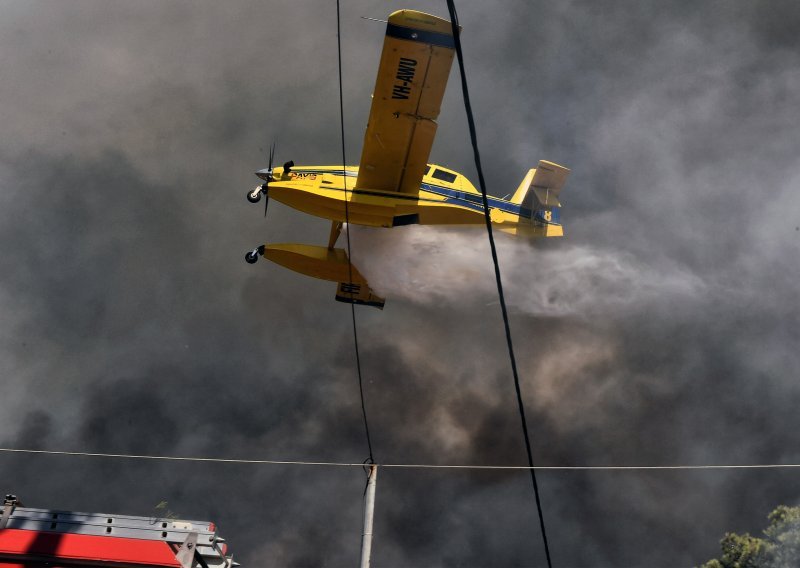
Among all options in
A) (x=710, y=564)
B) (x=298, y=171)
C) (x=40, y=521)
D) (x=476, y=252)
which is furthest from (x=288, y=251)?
(x=710, y=564)

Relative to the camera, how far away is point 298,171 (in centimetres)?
2975

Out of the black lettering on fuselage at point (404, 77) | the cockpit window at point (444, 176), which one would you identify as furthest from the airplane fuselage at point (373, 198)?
the black lettering on fuselage at point (404, 77)

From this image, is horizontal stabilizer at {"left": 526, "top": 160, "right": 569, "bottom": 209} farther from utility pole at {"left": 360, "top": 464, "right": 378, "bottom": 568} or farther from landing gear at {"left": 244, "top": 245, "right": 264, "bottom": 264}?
utility pole at {"left": 360, "top": 464, "right": 378, "bottom": 568}

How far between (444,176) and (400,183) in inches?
84.6

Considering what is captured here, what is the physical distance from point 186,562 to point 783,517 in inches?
1233

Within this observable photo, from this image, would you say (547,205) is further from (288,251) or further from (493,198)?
(288,251)

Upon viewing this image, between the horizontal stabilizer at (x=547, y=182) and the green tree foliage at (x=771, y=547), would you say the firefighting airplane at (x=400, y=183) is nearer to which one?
the horizontal stabilizer at (x=547, y=182)

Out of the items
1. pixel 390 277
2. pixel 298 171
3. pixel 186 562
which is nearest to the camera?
pixel 186 562

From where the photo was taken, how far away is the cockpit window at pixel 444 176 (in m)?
31.2

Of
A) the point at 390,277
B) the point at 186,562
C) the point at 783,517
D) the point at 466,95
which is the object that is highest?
the point at 390,277

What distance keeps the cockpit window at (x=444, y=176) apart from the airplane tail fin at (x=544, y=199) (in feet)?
11.4

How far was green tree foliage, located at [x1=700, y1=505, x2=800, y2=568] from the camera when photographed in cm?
3416

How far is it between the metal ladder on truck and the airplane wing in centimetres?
1678

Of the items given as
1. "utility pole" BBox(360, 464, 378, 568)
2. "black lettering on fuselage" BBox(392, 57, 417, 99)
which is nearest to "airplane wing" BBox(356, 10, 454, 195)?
"black lettering on fuselage" BBox(392, 57, 417, 99)
